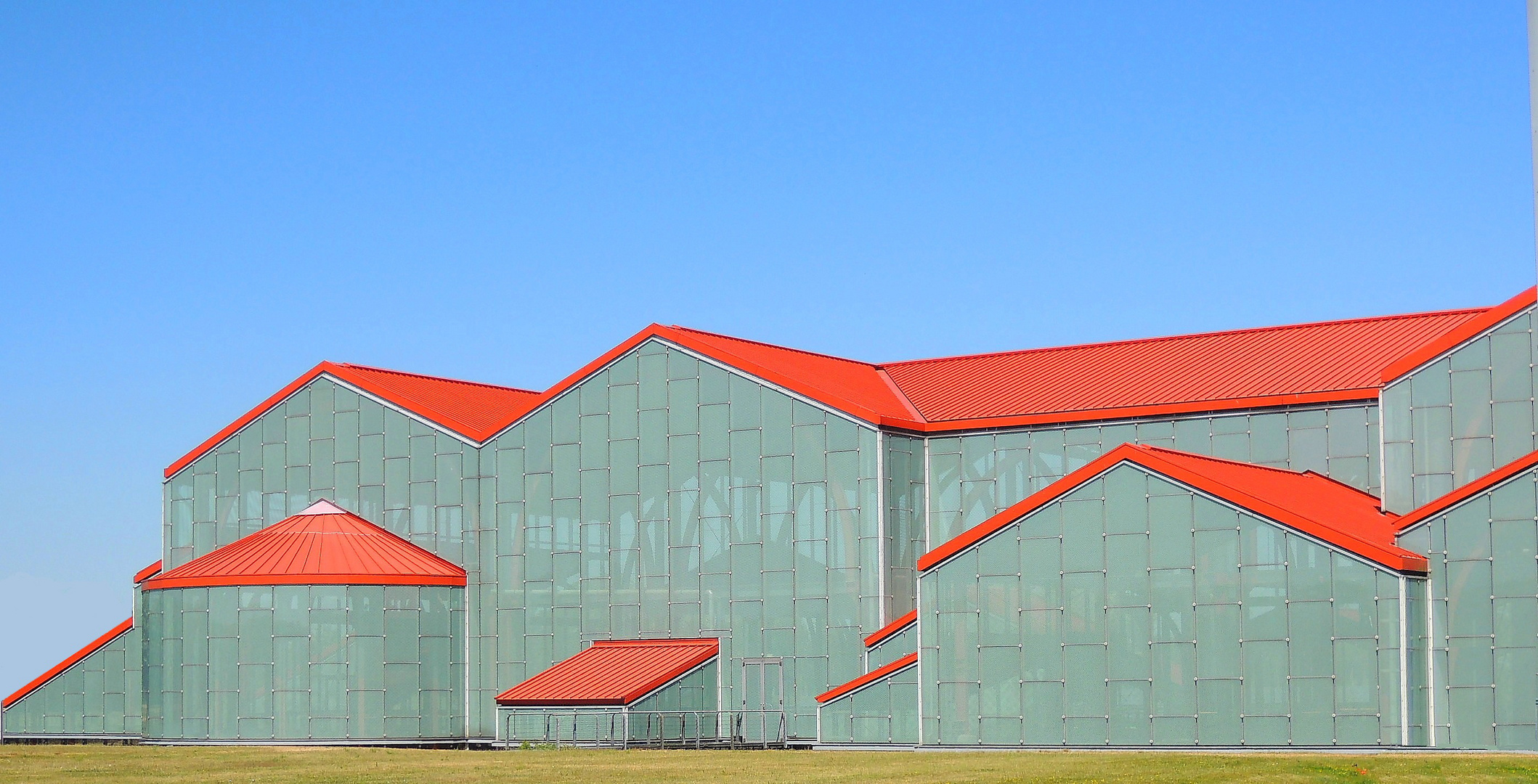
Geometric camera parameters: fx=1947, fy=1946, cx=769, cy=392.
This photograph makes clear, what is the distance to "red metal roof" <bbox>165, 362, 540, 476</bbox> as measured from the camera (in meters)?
75.8

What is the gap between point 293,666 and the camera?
69250 millimetres

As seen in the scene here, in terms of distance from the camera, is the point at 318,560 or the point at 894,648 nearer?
the point at 894,648

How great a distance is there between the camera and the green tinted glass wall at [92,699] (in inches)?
3150

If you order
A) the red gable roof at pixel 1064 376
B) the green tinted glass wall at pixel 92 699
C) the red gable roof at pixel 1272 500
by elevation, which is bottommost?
the green tinted glass wall at pixel 92 699

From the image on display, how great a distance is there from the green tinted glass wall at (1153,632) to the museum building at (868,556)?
0.09m

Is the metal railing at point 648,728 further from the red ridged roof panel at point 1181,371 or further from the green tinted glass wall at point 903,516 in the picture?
the red ridged roof panel at point 1181,371

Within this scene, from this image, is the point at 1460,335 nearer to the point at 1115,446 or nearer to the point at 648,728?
the point at 1115,446

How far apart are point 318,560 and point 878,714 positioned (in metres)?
21.9

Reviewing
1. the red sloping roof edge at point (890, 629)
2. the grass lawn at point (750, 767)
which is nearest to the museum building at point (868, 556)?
the red sloping roof edge at point (890, 629)

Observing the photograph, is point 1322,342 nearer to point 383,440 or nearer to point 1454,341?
point 1454,341

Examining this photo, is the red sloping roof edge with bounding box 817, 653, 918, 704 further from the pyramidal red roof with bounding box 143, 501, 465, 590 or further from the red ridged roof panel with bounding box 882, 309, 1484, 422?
the pyramidal red roof with bounding box 143, 501, 465, 590

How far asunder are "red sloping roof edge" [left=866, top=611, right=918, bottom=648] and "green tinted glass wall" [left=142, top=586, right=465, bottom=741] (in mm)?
17564

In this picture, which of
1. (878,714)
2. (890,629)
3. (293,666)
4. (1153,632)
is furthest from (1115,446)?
(293,666)

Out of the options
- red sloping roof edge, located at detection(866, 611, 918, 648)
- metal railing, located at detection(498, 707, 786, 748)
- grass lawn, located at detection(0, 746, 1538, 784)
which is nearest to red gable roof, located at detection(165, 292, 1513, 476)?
red sloping roof edge, located at detection(866, 611, 918, 648)
